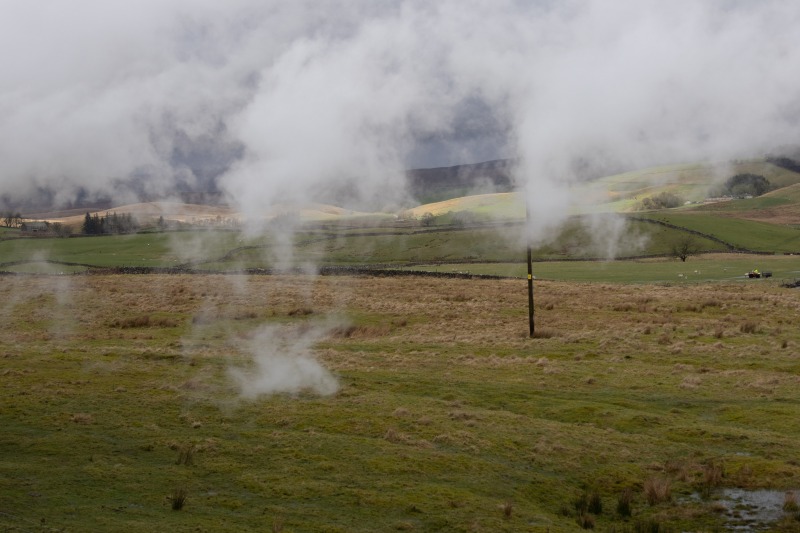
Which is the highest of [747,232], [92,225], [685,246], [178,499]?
[92,225]

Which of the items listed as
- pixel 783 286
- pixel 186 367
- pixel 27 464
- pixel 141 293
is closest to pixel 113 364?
pixel 186 367

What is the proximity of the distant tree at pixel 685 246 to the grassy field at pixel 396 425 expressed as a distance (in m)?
92.9

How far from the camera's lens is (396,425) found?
90.0ft

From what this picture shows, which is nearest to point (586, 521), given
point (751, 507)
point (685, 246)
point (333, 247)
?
point (751, 507)

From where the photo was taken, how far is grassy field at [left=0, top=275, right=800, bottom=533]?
771 inches

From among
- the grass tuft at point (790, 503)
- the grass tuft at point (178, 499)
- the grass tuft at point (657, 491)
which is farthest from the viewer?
the grass tuft at point (657, 491)

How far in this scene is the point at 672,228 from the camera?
180 metres

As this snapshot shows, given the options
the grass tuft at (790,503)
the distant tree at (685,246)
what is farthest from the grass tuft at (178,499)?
the distant tree at (685,246)

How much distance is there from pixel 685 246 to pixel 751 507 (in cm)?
13134

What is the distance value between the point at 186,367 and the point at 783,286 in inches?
2725

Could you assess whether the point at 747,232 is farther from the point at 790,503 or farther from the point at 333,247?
the point at 790,503

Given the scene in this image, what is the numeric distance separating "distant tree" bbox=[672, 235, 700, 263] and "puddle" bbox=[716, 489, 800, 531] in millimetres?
127154

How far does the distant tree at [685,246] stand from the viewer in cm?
14730

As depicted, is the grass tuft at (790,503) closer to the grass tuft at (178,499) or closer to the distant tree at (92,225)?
the grass tuft at (178,499)
